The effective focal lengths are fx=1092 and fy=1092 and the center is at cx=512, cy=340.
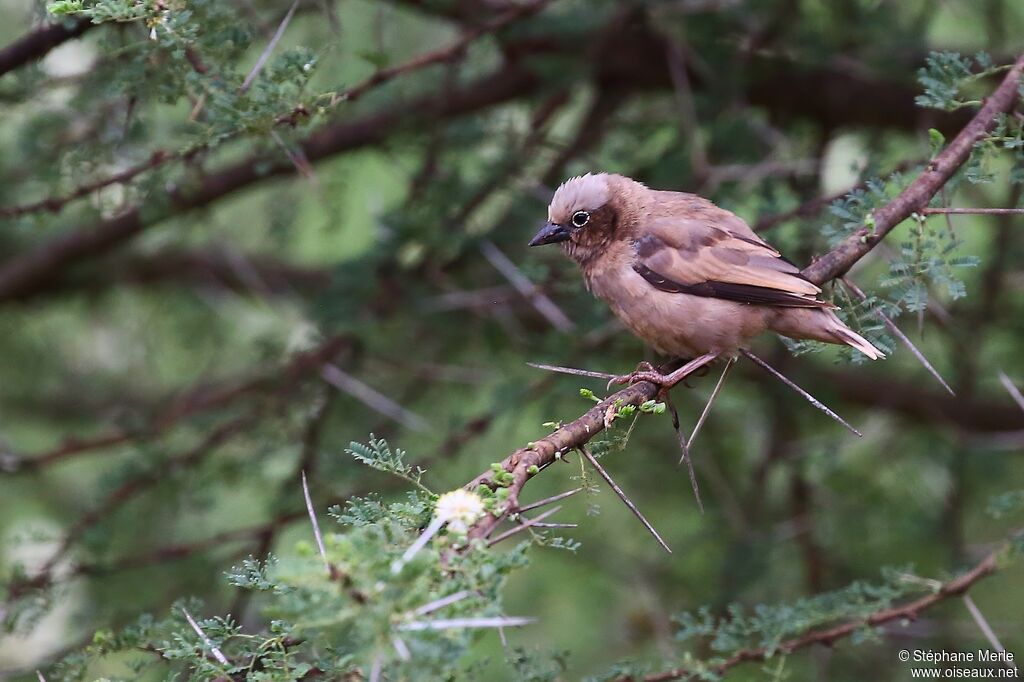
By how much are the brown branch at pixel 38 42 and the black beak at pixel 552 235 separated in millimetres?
2241

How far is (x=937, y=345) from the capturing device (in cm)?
823

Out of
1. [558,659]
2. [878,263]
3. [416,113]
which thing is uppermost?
[416,113]

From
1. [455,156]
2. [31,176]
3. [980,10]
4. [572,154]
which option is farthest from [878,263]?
[31,176]

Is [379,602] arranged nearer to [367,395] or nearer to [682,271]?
[682,271]

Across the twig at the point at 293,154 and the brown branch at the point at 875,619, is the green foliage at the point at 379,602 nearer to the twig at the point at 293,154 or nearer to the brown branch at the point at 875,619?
the twig at the point at 293,154

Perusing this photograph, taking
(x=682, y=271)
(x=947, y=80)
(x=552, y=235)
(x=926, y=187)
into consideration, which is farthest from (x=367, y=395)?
(x=947, y=80)

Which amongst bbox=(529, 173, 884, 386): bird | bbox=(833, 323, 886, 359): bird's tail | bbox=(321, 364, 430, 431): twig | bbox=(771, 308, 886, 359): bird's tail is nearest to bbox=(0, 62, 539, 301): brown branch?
bbox=(321, 364, 430, 431): twig

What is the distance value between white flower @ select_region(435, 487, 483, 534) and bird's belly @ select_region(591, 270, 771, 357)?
85.1 inches

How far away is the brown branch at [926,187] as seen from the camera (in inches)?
146

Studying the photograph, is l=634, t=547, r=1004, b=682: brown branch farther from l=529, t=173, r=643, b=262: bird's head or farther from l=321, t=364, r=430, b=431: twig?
l=321, t=364, r=430, b=431: twig

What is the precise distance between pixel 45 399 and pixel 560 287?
16.6ft

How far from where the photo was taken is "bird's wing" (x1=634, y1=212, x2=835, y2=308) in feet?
14.9

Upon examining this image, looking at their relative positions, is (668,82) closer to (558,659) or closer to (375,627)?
(558,659)

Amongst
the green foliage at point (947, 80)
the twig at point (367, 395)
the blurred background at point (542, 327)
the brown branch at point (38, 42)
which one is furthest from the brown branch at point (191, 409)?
the green foliage at point (947, 80)
